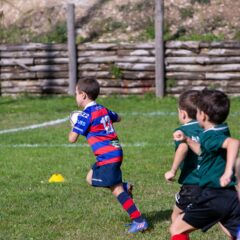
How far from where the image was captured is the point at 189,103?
21.3 feet

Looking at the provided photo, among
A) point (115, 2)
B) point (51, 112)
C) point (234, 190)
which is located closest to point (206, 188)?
point (234, 190)

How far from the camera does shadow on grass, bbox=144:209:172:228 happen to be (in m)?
7.80

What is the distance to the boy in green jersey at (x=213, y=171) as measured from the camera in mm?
5707

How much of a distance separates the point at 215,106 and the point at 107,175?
1960 mm

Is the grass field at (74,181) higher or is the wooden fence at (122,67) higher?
the wooden fence at (122,67)

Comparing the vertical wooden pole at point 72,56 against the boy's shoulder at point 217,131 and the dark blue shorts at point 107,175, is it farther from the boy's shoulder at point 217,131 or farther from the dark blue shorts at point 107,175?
the boy's shoulder at point 217,131

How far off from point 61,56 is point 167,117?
555cm

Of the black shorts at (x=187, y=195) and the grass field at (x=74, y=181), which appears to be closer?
the black shorts at (x=187, y=195)

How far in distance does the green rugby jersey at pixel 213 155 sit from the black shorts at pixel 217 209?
7 cm

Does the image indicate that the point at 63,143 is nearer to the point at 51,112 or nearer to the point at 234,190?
the point at 51,112

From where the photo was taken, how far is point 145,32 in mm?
22188

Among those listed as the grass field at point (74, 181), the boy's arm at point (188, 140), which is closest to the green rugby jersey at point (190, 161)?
the boy's arm at point (188, 140)

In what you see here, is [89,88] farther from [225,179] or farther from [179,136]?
[225,179]

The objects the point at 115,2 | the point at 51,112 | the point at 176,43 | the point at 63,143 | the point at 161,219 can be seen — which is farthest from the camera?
the point at 115,2
